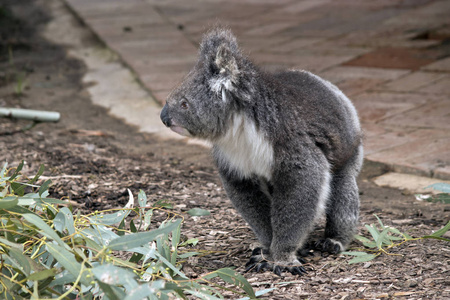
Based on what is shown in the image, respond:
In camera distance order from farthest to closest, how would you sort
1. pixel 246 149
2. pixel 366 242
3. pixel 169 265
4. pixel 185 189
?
pixel 185 189, pixel 366 242, pixel 246 149, pixel 169 265

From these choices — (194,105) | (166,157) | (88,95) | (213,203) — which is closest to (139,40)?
(88,95)

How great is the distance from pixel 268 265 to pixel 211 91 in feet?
3.03

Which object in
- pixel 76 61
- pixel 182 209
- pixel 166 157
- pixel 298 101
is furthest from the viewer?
pixel 76 61

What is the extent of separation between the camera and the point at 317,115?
9.82 ft

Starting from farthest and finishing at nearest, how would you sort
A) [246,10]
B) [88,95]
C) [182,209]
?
[246,10] → [88,95] → [182,209]

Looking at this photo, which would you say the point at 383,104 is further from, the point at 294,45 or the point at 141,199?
the point at 141,199

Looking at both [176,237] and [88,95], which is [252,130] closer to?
[176,237]

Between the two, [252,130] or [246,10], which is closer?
[252,130]

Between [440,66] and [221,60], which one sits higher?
[221,60]

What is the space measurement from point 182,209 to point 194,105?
0.96 meters

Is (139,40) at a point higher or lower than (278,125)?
lower

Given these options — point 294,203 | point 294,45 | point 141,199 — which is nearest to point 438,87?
point 294,45

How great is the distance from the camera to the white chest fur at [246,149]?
282 cm

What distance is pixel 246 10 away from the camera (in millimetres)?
9320
